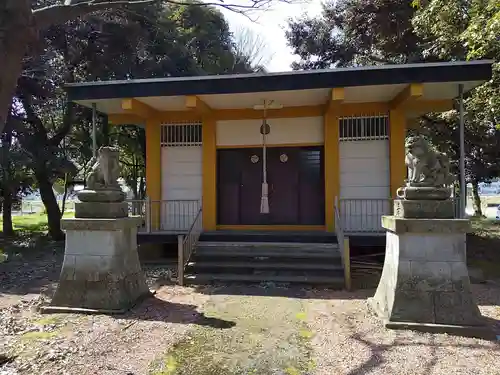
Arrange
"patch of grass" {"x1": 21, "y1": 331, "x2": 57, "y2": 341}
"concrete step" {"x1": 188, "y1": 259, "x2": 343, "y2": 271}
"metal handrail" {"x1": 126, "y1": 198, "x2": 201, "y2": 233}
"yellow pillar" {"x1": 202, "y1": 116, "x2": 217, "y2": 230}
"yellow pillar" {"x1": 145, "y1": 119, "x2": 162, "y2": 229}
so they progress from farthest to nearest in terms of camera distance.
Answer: "yellow pillar" {"x1": 145, "y1": 119, "x2": 162, "y2": 229}, "metal handrail" {"x1": 126, "y1": 198, "x2": 201, "y2": 233}, "yellow pillar" {"x1": 202, "y1": 116, "x2": 217, "y2": 230}, "concrete step" {"x1": 188, "y1": 259, "x2": 343, "y2": 271}, "patch of grass" {"x1": 21, "y1": 331, "x2": 57, "y2": 341}

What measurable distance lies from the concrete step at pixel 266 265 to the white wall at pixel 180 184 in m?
2.09

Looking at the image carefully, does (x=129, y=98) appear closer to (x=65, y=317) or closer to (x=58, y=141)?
(x=65, y=317)

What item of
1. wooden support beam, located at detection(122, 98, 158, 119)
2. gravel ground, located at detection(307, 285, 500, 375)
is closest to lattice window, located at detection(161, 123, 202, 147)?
wooden support beam, located at detection(122, 98, 158, 119)

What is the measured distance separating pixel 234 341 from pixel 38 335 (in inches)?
87.8

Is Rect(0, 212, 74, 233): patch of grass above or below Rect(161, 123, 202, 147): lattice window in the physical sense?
Result: below

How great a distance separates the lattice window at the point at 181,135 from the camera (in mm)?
9797

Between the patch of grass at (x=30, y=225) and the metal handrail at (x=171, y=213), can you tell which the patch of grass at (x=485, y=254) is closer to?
the metal handrail at (x=171, y=213)

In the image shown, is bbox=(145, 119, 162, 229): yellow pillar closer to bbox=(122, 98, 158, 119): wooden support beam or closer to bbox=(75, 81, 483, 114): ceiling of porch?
bbox=(122, 98, 158, 119): wooden support beam

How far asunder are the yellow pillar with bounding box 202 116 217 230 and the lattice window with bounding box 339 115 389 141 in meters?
2.96

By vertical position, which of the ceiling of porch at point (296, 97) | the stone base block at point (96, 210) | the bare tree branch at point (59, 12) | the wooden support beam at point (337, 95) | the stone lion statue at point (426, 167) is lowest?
the stone base block at point (96, 210)

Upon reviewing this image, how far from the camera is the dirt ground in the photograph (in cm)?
381

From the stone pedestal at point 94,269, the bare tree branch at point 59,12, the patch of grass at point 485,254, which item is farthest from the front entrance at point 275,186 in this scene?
the bare tree branch at point 59,12

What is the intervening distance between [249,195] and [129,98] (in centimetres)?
347

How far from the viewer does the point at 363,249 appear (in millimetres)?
9281
